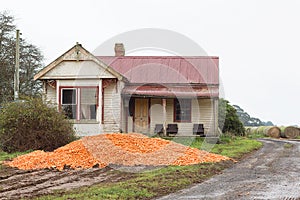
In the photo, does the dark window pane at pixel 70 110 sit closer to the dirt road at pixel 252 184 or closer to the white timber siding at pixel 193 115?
the white timber siding at pixel 193 115

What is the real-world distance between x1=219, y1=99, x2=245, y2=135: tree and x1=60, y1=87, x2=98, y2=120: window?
11319 millimetres

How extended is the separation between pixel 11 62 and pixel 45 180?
89.2 ft

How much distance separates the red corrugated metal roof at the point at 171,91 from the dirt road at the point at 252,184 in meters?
9.28

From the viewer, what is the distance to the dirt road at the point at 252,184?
966cm

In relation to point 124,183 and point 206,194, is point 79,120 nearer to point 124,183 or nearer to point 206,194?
point 124,183

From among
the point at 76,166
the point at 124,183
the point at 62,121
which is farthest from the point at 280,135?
the point at 124,183

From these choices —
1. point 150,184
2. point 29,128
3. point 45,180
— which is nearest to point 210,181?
point 150,184

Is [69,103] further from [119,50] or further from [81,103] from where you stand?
[119,50]

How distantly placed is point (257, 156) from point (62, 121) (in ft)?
27.3

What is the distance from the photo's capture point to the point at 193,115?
26375 mm

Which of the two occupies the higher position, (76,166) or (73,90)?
(73,90)

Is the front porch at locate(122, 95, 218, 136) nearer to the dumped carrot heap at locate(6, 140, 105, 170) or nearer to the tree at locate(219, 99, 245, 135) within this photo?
the tree at locate(219, 99, 245, 135)

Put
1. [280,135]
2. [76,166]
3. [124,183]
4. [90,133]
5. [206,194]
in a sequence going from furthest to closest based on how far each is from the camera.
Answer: [280,135]
[90,133]
[76,166]
[124,183]
[206,194]

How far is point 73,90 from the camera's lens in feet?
78.4
